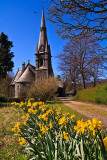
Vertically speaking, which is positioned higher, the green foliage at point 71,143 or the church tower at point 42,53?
the church tower at point 42,53

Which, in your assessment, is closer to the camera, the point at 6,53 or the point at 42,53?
the point at 6,53

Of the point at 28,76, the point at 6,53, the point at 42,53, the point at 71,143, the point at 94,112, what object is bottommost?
the point at 94,112

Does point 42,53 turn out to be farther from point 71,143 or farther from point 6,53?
point 71,143

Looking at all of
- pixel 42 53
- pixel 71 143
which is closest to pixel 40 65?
pixel 42 53

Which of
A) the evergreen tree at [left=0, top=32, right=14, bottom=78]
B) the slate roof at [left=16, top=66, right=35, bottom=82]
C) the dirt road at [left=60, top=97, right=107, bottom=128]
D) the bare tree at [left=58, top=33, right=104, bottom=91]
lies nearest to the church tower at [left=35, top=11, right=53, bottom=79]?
the slate roof at [left=16, top=66, right=35, bottom=82]

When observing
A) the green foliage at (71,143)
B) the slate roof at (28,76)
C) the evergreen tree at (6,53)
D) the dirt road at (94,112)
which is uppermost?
the evergreen tree at (6,53)

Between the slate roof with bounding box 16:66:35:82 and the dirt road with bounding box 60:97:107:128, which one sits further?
the slate roof with bounding box 16:66:35:82

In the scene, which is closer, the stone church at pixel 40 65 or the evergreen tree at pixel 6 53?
the evergreen tree at pixel 6 53

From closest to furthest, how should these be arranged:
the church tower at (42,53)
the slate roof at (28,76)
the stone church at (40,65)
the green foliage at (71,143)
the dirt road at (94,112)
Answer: the green foliage at (71,143)
the dirt road at (94,112)
the slate roof at (28,76)
the stone church at (40,65)
the church tower at (42,53)

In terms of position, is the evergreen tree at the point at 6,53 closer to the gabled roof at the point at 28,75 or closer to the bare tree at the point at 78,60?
the gabled roof at the point at 28,75

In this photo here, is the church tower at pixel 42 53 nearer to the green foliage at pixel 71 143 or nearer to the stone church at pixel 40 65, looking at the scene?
the stone church at pixel 40 65

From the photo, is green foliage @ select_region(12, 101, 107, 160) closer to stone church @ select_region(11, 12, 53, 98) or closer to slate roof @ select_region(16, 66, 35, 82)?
slate roof @ select_region(16, 66, 35, 82)

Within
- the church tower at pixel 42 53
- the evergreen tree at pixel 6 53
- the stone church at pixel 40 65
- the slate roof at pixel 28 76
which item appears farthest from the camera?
the church tower at pixel 42 53

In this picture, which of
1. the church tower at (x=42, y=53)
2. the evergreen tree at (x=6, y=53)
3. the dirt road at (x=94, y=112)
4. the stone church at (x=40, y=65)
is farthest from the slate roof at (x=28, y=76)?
the dirt road at (x=94, y=112)
